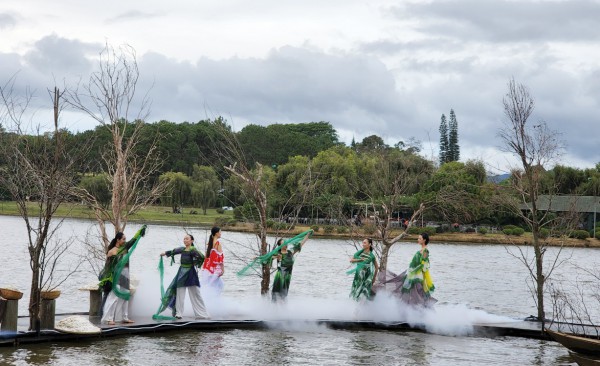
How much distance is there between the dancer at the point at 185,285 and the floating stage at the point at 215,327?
0.31 m

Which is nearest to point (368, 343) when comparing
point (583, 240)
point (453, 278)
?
point (453, 278)

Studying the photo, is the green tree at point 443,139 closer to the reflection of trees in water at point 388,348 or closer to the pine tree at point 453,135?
the pine tree at point 453,135

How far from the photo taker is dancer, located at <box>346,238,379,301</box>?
2073 cm

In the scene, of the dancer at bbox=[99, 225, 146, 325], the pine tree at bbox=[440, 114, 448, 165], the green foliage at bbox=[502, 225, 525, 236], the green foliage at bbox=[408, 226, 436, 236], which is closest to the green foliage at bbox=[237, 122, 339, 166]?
the pine tree at bbox=[440, 114, 448, 165]

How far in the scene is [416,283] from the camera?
20.8 meters

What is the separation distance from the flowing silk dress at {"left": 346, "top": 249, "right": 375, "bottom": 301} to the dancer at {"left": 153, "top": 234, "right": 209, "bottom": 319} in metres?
3.78

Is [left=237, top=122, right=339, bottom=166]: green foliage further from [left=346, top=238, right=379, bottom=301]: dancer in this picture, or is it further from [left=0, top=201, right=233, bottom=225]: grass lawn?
[left=346, top=238, right=379, bottom=301]: dancer

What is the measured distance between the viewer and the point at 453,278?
52.9 metres

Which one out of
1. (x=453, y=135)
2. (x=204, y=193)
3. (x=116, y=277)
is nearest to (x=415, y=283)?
(x=116, y=277)

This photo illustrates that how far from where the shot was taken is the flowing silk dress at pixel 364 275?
20.8 m

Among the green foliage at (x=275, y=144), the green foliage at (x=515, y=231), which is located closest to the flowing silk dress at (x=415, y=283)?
the green foliage at (x=515, y=231)

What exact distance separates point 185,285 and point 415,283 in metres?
5.62

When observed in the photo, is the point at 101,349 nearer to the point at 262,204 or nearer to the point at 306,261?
the point at 262,204

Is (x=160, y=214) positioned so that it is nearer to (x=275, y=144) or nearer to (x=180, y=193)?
(x=180, y=193)
